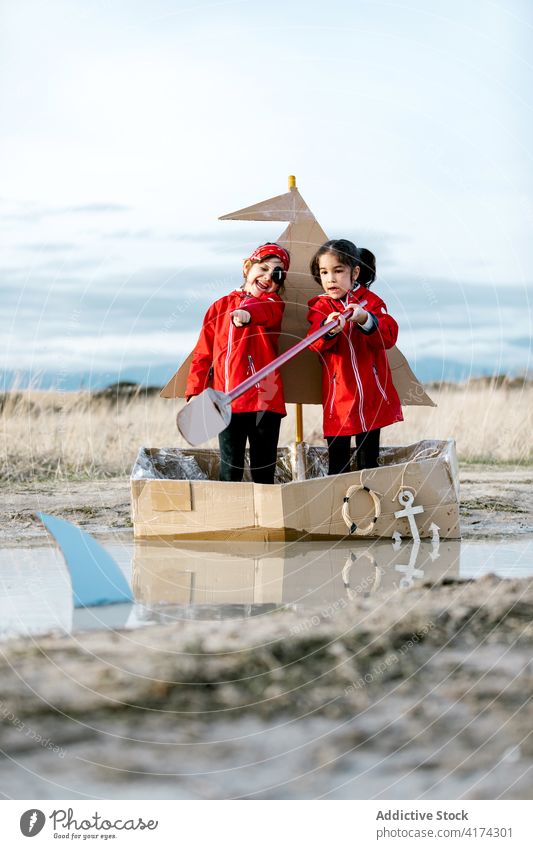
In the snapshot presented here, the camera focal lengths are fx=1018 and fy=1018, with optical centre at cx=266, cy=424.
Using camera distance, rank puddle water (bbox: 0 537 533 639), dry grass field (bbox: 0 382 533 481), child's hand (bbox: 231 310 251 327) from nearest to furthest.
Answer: puddle water (bbox: 0 537 533 639) → child's hand (bbox: 231 310 251 327) → dry grass field (bbox: 0 382 533 481)

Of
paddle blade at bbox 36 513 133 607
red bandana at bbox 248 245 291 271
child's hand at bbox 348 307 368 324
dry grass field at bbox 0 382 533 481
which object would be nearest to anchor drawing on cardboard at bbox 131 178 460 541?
child's hand at bbox 348 307 368 324

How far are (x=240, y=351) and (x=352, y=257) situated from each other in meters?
0.65

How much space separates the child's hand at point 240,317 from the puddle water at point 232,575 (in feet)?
3.05

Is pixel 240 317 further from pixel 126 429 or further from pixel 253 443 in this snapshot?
pixel 126 429

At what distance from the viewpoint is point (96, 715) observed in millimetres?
2156

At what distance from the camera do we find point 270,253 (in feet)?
14.6

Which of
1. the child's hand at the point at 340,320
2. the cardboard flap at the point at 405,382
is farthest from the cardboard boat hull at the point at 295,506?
the cardboard flap at the point at 405,382

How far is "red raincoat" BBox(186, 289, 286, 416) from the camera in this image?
4.37 meters

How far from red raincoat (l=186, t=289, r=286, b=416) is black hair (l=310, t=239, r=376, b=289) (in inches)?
11.0

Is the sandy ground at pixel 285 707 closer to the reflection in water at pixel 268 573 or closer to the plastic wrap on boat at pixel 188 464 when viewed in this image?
→ the reflection in water at pixel 268 573

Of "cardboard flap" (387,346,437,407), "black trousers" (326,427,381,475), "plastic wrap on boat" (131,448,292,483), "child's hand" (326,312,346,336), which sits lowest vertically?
"plastic wrap on boat" (131,448,292,483)

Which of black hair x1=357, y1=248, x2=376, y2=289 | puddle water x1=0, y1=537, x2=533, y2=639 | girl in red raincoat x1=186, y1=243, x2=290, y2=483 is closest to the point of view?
puddle water x1=0, y1=537, x2=533, y2=639

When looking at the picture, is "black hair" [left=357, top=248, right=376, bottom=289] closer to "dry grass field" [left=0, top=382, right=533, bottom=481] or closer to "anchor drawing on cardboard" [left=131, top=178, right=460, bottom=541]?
"anchor drawing on cardboard" [left=131, top=178, right=460, bottom=541]
